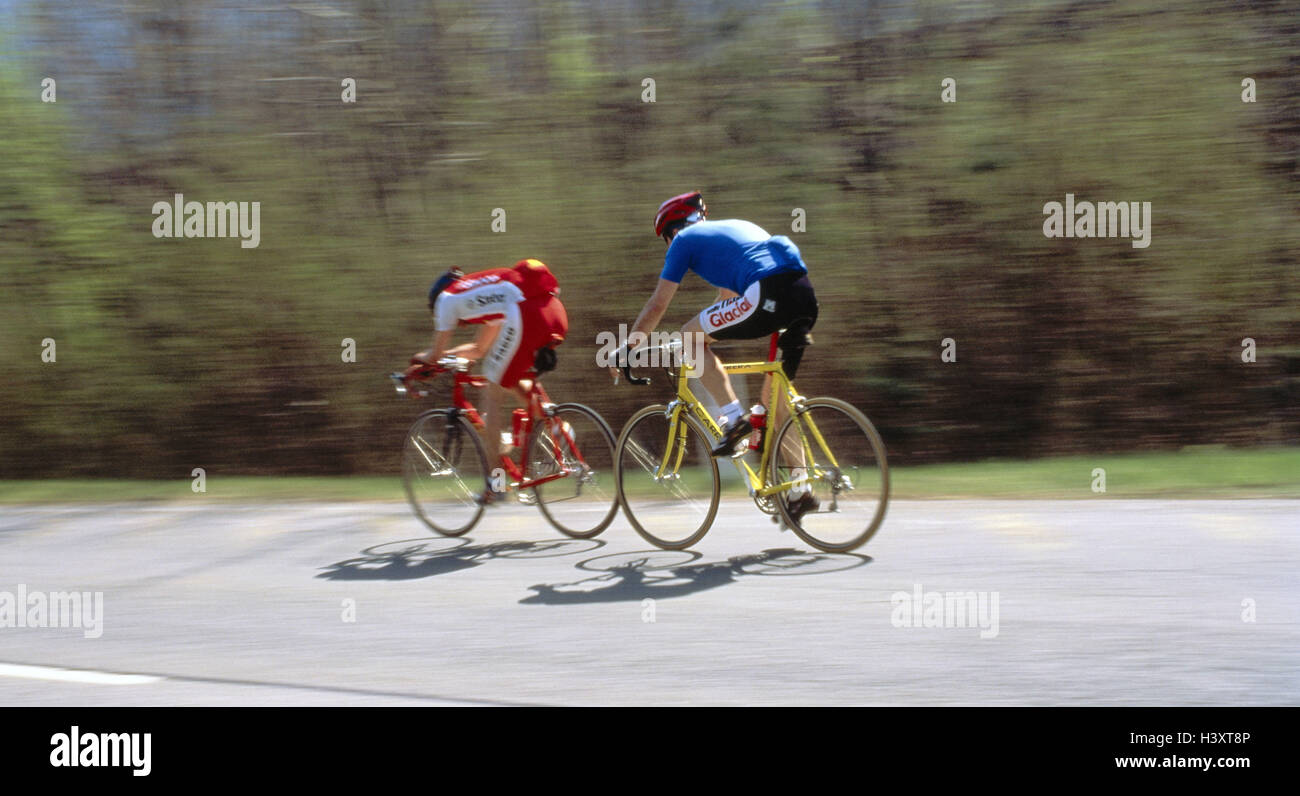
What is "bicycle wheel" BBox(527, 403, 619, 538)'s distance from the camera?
25.6 ft

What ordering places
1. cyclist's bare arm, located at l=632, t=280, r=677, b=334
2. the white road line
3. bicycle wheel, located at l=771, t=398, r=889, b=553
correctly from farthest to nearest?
cyclist's bare arm, located at l=632, t=280, r=677, b=334
bicycle wheel, located at l=771, t=398, r=889, b=553
the white road line

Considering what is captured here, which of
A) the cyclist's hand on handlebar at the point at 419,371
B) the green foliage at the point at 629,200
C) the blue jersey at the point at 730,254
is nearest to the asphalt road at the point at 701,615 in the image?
the cyclist's hand on handlebar at the point at 419,371

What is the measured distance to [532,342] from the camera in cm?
786

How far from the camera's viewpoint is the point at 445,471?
809 centimetres

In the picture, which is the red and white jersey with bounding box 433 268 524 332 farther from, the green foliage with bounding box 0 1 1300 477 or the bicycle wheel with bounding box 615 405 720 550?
the green foliage with bounding box 0 1 1300 477

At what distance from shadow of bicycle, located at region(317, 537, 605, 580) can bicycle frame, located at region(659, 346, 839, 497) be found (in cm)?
86

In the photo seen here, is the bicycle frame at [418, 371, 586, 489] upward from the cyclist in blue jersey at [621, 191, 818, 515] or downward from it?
downward

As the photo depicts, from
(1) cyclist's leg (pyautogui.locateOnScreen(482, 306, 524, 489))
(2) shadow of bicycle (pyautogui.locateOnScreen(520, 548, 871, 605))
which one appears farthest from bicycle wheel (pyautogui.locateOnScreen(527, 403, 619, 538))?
(2) shadow of bicycle (pyautogui.locateOnScreen(520, 548, 871, 605))

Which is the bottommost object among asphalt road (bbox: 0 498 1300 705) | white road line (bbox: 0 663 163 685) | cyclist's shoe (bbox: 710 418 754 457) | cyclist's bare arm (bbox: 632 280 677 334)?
white road line (bbox: 0 663 163 685)

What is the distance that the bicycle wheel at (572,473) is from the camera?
780 cm

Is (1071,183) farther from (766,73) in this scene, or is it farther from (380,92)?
(380,92)

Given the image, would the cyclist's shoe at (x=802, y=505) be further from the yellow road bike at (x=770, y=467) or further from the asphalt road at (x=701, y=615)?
the asphalt road at (x=701, y=615)

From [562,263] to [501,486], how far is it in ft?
14.9

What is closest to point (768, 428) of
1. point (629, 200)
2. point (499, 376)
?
point (499, 376)
